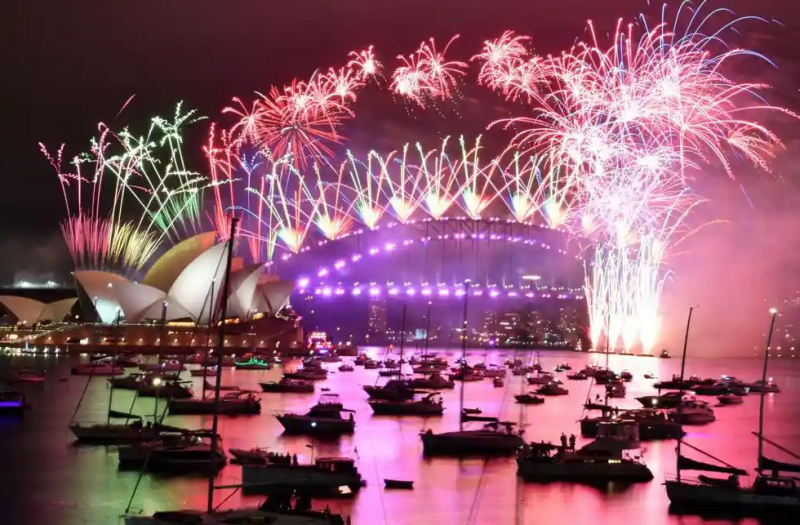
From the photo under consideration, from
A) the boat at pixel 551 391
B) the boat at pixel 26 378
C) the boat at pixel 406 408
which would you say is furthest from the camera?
the boat at pixel 551 391

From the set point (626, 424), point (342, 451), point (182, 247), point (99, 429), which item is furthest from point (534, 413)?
point (182, 247)

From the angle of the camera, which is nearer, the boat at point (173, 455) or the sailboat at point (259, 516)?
the sailboat at point (259, 516)

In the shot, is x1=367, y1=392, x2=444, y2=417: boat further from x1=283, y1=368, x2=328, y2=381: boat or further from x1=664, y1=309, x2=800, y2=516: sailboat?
x1=664, y1=309, x2=800, y2=516: sailboat

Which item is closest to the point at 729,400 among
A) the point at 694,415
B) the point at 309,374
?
the point at 694,415

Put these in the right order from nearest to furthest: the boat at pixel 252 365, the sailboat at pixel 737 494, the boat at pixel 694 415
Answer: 1. the sailboat at pixel 737 494
2. the boat at pixel 694 415
3. the boat at pixel 252 365

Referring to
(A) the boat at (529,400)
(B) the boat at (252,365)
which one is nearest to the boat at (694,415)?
(A) the boat at (529,400)

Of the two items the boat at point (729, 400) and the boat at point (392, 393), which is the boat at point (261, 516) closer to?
the boat at point (392, 393)

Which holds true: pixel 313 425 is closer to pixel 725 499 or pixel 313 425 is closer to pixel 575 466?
pixel 575 466
